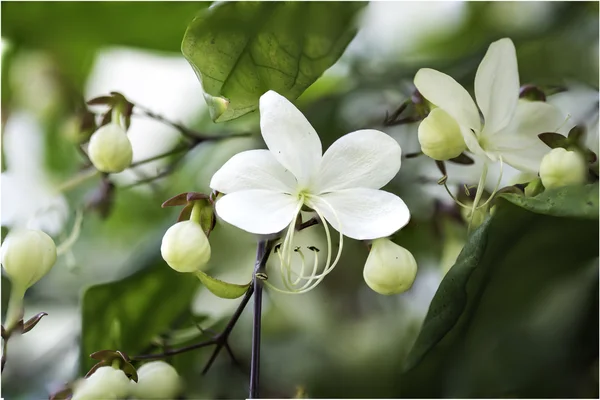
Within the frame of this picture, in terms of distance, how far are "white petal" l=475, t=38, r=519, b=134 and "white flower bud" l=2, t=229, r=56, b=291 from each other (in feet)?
0.69

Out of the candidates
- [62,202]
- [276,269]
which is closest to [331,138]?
[276,269]

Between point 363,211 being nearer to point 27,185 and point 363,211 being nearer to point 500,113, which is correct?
point 500,113

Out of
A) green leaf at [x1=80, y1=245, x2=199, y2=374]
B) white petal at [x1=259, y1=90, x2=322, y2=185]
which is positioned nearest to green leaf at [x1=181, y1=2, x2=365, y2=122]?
white petal at [x1=259, y1=90, x2=322, y2=185]

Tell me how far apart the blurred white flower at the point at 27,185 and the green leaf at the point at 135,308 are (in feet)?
0.34

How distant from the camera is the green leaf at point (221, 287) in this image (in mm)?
260

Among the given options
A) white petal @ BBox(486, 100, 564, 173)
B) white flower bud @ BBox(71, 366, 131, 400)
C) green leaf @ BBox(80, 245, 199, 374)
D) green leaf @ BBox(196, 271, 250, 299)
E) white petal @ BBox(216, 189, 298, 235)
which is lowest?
green leaf @ BBox(80, 245, 199, 374)

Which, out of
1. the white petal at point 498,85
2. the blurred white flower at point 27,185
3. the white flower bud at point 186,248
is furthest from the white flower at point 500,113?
the blurred white flower at point 27,185

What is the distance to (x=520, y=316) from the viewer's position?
30 cm

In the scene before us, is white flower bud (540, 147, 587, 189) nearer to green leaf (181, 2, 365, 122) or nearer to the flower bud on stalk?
green leaf (181, 2, 365, 122)

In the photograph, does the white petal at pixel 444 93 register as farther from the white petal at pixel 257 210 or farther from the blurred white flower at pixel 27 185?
the blurred white flower at pixel 27 185

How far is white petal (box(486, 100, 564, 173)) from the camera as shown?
286 millimetres

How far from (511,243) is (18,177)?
0.40 meters

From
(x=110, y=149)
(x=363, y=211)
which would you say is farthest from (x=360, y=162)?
(x=110, y=149)

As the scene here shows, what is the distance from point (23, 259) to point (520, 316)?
233mm
